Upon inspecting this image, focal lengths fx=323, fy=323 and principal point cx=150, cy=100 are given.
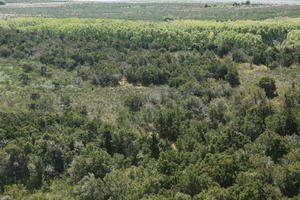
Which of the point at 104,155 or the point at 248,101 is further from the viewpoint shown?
the point at 248,101

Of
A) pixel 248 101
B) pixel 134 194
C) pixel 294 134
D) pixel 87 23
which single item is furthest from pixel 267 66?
pixel 87 23

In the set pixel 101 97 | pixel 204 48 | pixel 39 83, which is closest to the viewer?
pixel 101 97

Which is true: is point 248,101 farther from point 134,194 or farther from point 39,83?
point 39,83

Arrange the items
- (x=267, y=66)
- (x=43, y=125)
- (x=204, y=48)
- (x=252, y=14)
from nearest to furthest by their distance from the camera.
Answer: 1. (x=43, y=125)
2. (x=267, y=66)
3. (x=204, y=48)
4. (x=252, y=14)

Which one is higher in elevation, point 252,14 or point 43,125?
point 252,14

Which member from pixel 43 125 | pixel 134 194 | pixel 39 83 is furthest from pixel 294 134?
pixel 39 83

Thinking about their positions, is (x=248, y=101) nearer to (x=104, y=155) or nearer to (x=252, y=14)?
(x=104, y=155)
